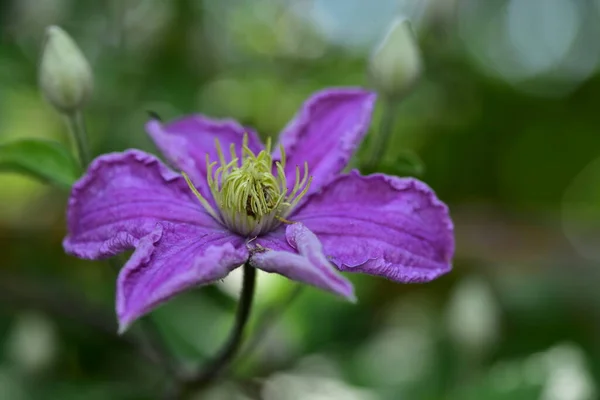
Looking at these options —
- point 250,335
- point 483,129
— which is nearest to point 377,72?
point 250,335

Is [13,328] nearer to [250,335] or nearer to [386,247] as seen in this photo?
[250,335]

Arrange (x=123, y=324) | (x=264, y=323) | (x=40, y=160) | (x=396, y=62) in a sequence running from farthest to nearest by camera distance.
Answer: (x=264, y=323) < (x=396, y=62) < (x=40, y=160) < (x=123, y=324)

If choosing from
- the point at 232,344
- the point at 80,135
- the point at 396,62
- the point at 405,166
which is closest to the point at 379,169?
the point at 405,166

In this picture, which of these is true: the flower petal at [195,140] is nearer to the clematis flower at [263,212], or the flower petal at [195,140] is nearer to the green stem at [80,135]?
the clematis flower at [263,212]

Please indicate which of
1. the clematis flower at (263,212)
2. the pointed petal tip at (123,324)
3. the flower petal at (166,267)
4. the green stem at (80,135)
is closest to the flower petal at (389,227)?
the clematis flower at (263,212)

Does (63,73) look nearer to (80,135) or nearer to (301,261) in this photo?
(80,135)

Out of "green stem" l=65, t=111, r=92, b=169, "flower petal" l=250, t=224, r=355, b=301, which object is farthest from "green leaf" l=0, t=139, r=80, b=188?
"flower petal" l=250, t=224, r=355, b=301

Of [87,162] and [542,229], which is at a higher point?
[87,162]
